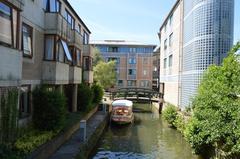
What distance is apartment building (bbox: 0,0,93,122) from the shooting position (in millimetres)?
11166

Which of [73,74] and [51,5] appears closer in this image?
[51,5]

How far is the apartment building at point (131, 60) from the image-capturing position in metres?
74.1

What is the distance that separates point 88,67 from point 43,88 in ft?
50.5

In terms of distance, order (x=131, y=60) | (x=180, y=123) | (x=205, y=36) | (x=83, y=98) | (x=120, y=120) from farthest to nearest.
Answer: (x=131, y=60) → (x=120, y=120) → (x=83, y=98) → (x=180, y=123) → (x=205, y=36)

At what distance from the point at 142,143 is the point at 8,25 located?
49.5ft

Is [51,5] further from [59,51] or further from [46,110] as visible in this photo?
[46,110]

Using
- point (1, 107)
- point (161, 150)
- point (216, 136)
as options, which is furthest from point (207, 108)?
point (1, 107)

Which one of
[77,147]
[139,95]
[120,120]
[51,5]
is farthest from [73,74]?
[139,95]

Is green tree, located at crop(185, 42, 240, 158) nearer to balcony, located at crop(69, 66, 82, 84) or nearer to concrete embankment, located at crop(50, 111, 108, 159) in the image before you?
concrete embankment, located at crop(50, 111, 108, 159)

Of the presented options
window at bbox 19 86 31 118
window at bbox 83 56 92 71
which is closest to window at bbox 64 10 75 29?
window at bbox 83 56 92 71

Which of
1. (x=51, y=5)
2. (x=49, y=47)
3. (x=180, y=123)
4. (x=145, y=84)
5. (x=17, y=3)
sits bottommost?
(x=180, y=123)

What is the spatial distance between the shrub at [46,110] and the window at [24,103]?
325mm

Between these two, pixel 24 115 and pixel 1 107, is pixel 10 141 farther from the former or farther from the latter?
pixel 24 115

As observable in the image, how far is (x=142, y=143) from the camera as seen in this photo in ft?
76.0
